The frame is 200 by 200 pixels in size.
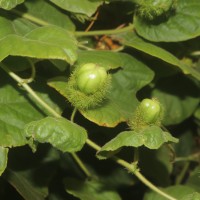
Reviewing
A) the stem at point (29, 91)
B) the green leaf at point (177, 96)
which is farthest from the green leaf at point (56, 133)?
the green leaf at point (177, 96)

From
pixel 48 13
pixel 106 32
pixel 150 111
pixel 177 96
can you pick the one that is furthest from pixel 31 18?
pixel 177 96

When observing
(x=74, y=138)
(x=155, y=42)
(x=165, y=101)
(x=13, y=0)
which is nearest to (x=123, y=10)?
(x=155, y=42)

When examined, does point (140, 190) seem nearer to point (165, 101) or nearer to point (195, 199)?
point (165, 101)

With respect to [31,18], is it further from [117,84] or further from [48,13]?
[117,84]

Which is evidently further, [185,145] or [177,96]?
[185,145]

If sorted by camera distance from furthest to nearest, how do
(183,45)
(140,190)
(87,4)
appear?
(140,190) → (183,45) → (87,4)

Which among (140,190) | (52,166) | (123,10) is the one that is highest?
(123,10)

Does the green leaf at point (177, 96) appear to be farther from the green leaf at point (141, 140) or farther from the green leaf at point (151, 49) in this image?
the green leaf at point (141, 140)
